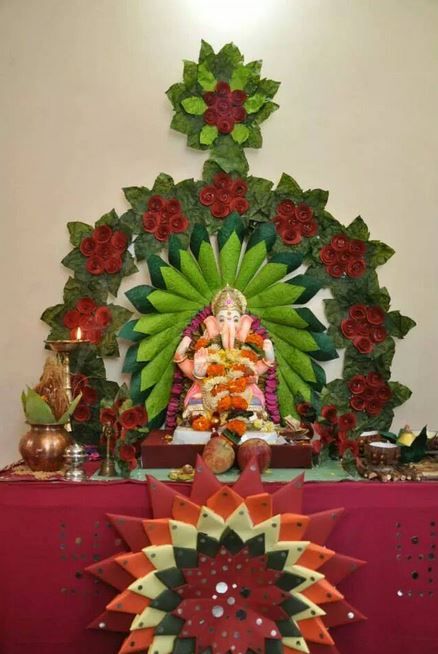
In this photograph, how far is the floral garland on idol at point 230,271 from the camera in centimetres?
297

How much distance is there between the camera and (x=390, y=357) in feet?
9.95

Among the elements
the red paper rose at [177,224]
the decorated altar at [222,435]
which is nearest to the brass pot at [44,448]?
the decorated altar at [222,435]

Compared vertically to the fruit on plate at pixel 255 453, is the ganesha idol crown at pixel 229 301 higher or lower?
higher

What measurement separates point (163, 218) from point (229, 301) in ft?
1.63

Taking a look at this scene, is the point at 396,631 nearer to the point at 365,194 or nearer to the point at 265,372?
the point at 265,372

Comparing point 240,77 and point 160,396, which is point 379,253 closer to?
point 240,77

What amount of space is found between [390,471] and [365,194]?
1.34 meters

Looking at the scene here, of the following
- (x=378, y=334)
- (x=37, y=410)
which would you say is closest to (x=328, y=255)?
(x=378, y=334)

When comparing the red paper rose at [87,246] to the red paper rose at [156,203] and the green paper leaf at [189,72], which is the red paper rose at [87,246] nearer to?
the red paper rose at [156,203]

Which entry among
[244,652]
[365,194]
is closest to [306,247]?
[365,194]

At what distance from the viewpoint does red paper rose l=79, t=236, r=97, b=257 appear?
302 centimetres

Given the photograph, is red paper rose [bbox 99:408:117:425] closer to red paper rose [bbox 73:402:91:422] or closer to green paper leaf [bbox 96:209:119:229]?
red paper rose [bbox 73:402:91:422]

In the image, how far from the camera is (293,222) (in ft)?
10.0

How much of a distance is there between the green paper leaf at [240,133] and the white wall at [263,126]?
0.40 feet
